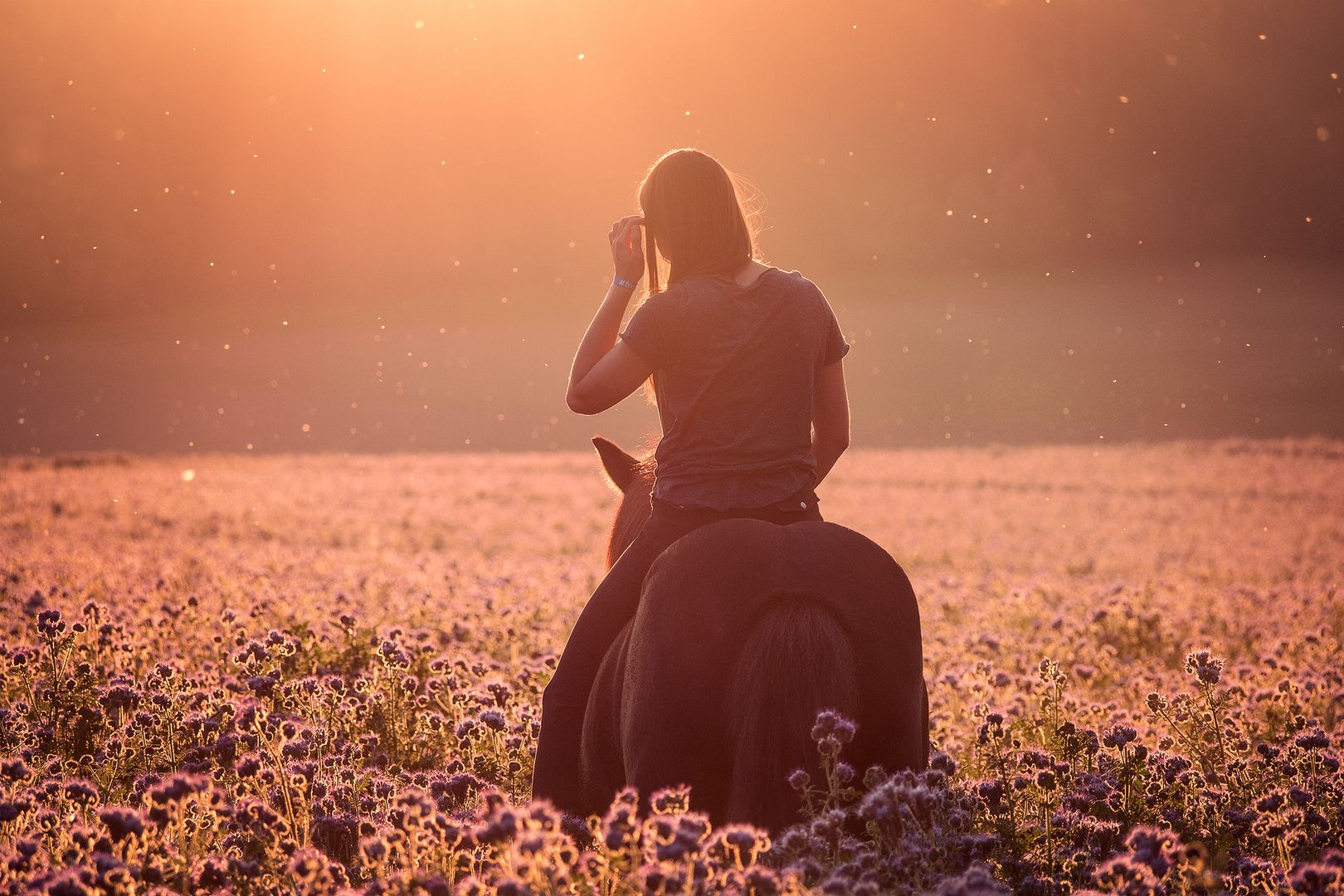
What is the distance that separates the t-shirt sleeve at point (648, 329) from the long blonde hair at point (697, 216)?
250 mm

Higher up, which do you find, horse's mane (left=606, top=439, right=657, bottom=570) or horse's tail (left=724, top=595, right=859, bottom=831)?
horse's mane (left=606, top=439, right=657, bottom=570)

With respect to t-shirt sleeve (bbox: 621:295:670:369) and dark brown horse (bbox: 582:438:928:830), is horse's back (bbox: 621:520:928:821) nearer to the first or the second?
dark brown horse (bbox: 582:438:928:830)

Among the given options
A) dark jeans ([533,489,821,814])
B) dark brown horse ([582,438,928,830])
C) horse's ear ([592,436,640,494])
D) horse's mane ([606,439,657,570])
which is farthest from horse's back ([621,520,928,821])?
horse's ear ([592,436,640,494])

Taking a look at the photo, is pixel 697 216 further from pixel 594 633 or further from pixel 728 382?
pixel 594 633

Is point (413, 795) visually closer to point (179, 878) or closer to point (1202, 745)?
point (179, 878)

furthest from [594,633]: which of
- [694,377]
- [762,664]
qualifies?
[694,377]

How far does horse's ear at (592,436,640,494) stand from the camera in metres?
4.43

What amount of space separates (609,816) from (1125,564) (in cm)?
1314

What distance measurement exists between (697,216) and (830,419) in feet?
3.65

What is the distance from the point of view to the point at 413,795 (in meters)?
2.47

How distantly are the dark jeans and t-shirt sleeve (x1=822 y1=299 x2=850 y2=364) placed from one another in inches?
24.8

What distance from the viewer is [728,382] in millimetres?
3621

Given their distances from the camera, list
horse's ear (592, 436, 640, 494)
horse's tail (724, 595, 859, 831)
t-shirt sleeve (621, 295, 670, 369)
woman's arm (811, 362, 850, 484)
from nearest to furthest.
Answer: horse's tail (724, 595, 859, 831), t-shirt sleeve (621, 295, 670, 369), woman's arm (811, 362, 850, 484), horse's ear (592, 436, 640, 494)

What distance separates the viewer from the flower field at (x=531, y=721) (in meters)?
2.57
